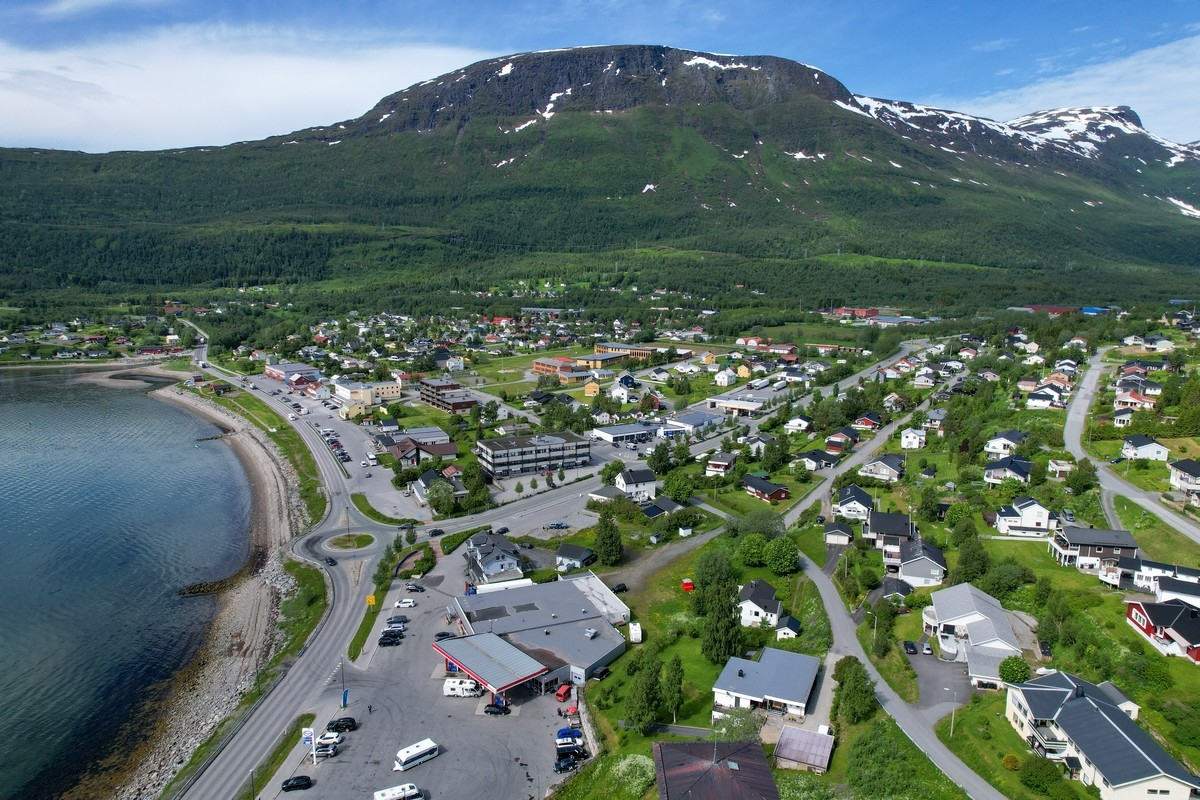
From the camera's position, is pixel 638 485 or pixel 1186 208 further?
pixel 1186 208

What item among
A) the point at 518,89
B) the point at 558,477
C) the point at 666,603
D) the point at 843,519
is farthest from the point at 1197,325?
the point at 518,89

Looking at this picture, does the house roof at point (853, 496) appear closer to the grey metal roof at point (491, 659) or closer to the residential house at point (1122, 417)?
the residential house at point (1122, 417)

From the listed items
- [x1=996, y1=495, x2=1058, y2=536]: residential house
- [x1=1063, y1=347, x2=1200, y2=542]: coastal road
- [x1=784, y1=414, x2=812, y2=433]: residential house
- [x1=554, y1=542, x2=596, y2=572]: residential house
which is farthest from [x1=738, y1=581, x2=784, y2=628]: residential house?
[x1=784, y1=414, x2=812, y2=433]: residential house

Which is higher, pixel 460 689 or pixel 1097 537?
pixel 1097 537

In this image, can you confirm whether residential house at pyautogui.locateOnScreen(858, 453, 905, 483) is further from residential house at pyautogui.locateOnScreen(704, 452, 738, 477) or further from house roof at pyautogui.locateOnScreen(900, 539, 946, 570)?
house roof at pyautogui.locateOnScreen(900, 539, 946, 570)

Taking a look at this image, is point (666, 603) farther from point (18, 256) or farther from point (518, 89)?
point (518, 89)

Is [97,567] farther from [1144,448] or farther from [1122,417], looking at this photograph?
[1122,417]

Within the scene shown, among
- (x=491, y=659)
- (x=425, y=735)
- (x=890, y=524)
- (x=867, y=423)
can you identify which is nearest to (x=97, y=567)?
(x=491, y=659)
